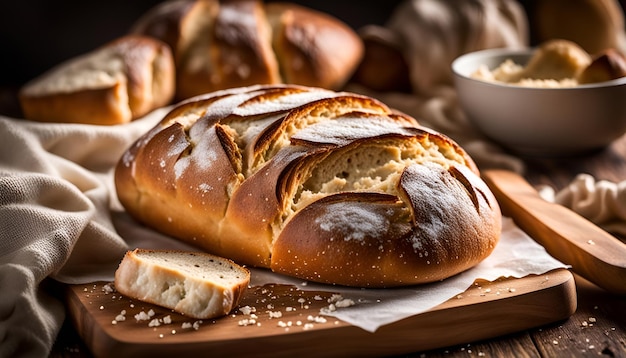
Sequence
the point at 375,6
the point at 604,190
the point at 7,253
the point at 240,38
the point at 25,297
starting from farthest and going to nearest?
the point at 375,6, the point at 240,38, the point at 604,190, the point at 7,253, the point at 25,297

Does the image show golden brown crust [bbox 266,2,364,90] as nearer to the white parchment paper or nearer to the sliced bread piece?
the white parchment paper

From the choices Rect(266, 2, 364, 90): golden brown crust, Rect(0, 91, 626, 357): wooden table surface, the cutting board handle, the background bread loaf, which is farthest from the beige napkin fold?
the cutting board handle

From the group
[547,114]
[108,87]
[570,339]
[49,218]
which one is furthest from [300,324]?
[547,114]

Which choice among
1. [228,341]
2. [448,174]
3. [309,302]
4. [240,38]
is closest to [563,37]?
[240,38]

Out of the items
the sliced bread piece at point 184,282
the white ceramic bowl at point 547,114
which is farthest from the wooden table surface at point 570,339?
the white ceramic bowl at point 547,114

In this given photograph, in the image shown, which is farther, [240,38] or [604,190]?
[240,38]

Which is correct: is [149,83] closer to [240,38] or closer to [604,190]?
[240,38]

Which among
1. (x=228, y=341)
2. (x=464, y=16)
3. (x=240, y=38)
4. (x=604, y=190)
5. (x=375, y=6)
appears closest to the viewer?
(x=228, y=341)
